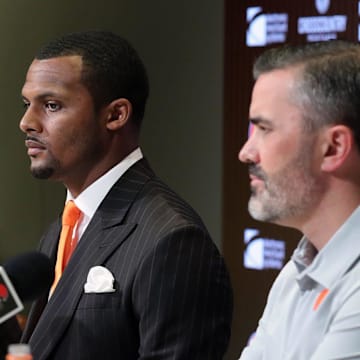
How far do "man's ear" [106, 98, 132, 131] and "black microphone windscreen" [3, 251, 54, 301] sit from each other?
292 mm

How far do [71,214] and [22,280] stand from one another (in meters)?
0.32

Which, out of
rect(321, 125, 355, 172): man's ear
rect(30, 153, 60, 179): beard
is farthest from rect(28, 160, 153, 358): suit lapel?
rect(321, 125, 355, 172): man's ear

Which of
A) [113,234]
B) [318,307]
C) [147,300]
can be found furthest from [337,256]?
[113,234]

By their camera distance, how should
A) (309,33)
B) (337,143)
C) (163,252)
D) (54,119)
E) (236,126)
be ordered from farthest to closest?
1. (236,126)
2. (309,33)
3. (54,119)
4. (163,252)
5. (337,143)

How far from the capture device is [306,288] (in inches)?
47.3

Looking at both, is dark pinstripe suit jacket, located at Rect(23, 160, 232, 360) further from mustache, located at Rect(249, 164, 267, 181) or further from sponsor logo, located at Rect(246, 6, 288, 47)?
sponsor logo, located at Rect(246, 6, 288, 47)

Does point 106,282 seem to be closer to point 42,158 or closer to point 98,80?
point 42,158

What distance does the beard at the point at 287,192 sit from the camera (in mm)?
1186

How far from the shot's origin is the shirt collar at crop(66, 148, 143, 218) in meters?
1.57

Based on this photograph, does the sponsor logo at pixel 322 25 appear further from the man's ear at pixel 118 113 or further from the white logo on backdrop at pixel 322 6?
the man's ear at pixel 118 113

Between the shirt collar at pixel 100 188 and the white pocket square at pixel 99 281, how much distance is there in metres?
0.16

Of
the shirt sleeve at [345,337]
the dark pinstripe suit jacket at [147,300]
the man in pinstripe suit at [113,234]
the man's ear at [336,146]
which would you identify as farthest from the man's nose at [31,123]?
the shirt sleeve at [345,337]

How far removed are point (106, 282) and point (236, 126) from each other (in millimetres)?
2126

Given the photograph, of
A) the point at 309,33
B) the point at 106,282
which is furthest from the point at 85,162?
the point at 309,33
